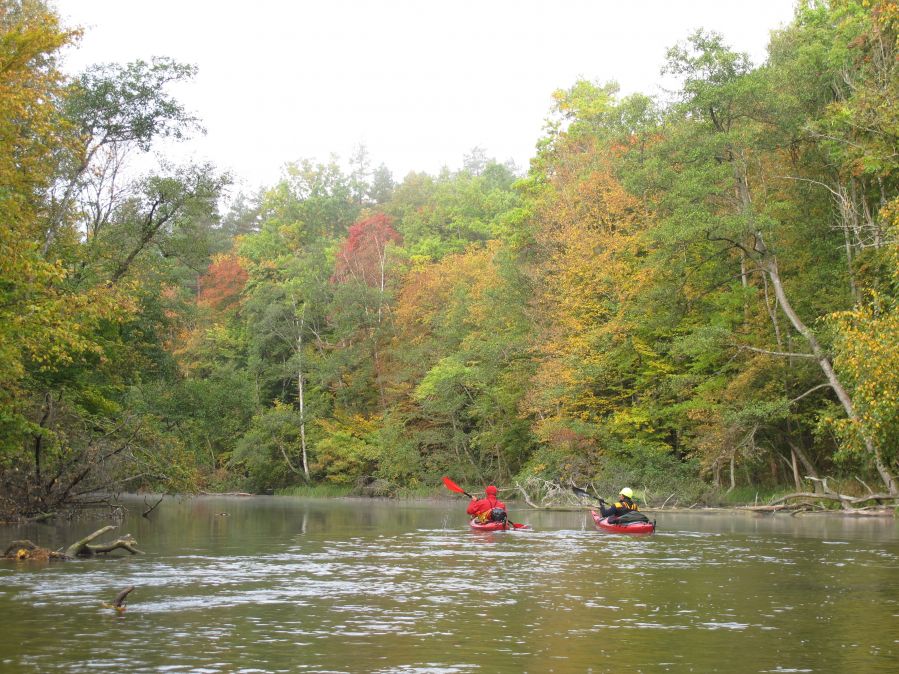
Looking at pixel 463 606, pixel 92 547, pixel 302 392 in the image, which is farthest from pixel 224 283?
pixel 463 606

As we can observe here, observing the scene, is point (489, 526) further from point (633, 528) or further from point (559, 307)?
point (559, 307)

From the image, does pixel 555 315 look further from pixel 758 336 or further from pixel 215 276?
pixel 215 276

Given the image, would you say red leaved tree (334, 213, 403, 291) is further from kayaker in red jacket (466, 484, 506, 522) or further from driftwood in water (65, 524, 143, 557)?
driftwood in water (65, 524, 143, 557)

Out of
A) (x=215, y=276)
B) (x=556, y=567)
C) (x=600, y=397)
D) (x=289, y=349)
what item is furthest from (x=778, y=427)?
(x=215, y=276)

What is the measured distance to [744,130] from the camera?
3472 cm

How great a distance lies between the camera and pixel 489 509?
28.1 meters

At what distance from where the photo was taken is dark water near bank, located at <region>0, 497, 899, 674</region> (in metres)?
10.0

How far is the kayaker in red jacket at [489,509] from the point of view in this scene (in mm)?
27328

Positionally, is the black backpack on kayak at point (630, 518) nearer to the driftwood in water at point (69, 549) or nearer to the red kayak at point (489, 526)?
the red kayak at point (489, 526)

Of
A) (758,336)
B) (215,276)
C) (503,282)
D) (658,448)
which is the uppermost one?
(215,276)

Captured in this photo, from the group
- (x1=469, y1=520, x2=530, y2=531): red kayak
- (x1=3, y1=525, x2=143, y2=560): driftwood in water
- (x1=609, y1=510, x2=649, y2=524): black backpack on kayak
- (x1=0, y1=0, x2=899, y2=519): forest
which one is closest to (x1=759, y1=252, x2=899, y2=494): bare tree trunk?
(x1=0, y1=0, x2=899, y2=519): forest

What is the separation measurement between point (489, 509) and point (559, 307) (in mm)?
→ 18090

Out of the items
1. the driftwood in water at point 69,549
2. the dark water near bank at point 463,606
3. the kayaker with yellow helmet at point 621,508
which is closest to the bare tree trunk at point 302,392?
the kayaker with yellow helmet at point 621,508

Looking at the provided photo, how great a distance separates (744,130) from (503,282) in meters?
17.0
